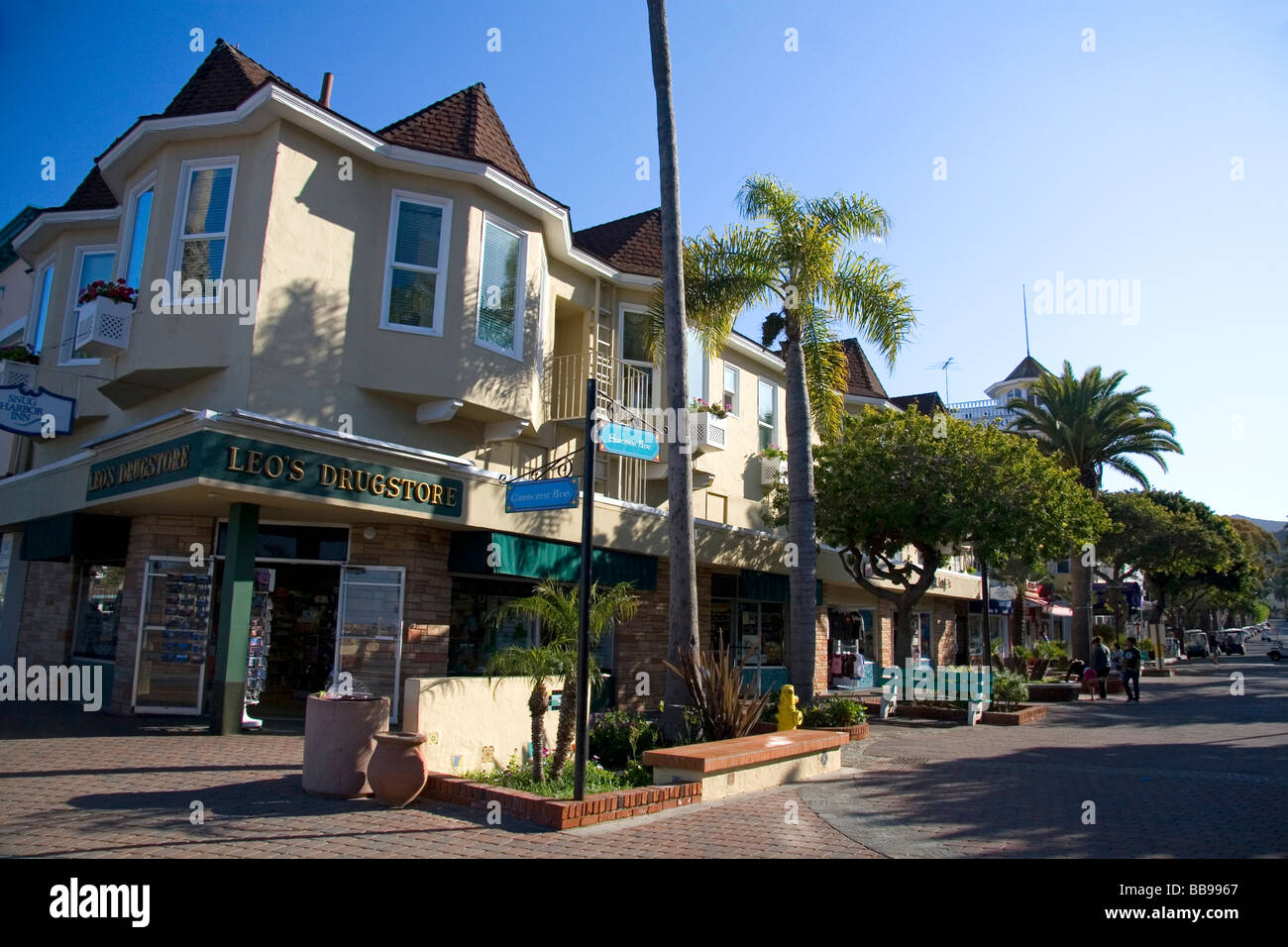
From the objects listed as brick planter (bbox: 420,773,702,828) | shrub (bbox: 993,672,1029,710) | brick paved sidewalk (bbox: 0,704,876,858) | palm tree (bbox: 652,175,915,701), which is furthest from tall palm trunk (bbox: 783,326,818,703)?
shrub (bbox: 993,672,1029,710)

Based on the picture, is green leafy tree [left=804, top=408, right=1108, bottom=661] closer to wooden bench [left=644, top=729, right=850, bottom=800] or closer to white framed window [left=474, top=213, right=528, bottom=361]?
white framed window [left=474, top=213, right=528, bottom=361]

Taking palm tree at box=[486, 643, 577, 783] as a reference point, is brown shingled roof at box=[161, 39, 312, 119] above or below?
above

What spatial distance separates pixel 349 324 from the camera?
1361 cm

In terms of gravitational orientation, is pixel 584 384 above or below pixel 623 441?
above

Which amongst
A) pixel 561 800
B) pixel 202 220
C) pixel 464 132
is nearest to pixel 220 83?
pixel 202 220

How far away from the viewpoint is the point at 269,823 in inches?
289

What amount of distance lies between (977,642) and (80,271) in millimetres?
33948

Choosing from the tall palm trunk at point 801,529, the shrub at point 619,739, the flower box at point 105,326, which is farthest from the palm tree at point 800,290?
the flower box at point 105,326

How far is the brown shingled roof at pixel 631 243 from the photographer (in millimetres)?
18359

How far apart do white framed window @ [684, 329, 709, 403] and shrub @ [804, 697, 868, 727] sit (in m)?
7.26

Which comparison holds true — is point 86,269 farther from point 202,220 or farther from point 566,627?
point 566,627

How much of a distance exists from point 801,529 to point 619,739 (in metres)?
5.05

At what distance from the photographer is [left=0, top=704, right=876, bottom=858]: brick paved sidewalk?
6.61 metres

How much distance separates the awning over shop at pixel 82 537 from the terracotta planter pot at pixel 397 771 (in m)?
9.05
